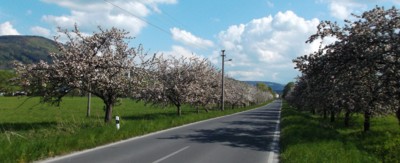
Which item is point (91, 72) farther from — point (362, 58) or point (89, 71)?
point (362, 58)

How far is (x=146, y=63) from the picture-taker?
25.1m

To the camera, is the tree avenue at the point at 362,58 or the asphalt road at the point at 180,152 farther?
the tree avenue at the point at 362,58

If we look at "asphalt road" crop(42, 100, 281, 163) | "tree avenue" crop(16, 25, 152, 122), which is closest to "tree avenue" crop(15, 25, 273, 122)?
"tree avenue" crop(16, 25, 152, 122)

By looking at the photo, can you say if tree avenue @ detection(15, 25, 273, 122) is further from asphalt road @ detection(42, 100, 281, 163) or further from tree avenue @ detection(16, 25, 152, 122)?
asphalt road @ detection(42, 100, 281, 163)

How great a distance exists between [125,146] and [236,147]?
4.24m

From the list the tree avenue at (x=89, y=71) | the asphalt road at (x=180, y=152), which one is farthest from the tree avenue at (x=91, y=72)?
the asphalt road at (x=180, y=152)

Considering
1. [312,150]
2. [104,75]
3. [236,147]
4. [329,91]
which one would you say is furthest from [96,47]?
[312,150]

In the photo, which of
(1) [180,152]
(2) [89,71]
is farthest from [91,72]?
(1) [180,152]

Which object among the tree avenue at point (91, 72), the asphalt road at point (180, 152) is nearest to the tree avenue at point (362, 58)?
the asphalt road at point (180, 152)

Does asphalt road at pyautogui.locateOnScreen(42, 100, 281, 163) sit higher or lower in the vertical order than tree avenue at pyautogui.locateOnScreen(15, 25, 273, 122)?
lower

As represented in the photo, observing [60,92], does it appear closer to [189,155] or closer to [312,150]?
[189,155]

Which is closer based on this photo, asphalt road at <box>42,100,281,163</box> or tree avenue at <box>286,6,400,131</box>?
asphalt road at <box>42,100,281,163</box>

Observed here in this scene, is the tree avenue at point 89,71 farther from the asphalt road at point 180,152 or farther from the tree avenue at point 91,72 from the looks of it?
the asphalt road at point 180,152

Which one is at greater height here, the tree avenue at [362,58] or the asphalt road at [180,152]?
the tree avenue at [362,58]
